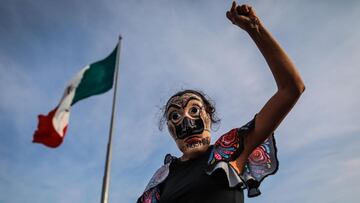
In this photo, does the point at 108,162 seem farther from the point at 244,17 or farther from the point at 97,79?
the point at 244,17

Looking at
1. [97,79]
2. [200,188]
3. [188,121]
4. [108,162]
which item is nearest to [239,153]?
[200,188]

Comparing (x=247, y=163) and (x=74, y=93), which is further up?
(x=74, y=93)

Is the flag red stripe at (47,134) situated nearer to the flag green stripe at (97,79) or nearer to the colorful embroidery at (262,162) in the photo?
the flag green stripe at (97,79)

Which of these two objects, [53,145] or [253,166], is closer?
[253,166]

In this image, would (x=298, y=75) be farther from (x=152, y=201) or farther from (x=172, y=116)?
(x=152, y=201)

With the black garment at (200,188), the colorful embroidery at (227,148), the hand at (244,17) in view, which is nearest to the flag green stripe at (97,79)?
the black garment at (200,188)

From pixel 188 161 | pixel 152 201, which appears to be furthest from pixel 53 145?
pixel 188 161

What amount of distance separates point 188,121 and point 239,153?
0.88 m

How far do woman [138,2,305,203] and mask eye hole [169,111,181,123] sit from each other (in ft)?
1.09

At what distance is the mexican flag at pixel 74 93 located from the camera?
343 centimetres

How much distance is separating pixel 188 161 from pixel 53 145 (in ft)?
4.84

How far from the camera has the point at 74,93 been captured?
425 cm

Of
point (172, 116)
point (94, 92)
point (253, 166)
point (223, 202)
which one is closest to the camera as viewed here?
point (223, 202)

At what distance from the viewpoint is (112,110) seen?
16.3 ft
